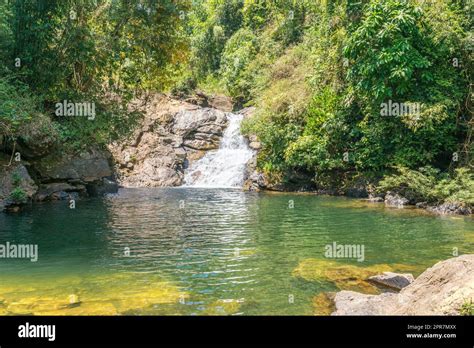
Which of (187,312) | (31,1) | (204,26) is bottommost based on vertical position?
(187,312)

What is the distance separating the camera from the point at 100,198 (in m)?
25.1

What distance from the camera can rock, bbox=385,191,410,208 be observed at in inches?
811

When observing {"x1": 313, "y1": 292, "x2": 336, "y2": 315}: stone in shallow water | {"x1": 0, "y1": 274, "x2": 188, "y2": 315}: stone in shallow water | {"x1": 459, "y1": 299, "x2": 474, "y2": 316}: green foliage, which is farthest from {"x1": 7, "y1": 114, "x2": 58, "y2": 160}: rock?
{"x1": 459, "y1": 299, "x2": 474, "y2": 316}: green foliage

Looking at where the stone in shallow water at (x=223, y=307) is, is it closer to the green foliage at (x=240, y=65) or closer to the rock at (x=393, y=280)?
the rock at (x=393, y=280)

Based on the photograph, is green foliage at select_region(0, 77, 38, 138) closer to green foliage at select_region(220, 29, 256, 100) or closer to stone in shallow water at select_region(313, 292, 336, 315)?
stone in shallow water at select_region(313, 292, 336, 315)

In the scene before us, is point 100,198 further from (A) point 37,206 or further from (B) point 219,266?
(B) point 219,266

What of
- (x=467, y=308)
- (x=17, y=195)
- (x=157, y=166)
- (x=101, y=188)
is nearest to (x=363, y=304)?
(x=467, y=308)

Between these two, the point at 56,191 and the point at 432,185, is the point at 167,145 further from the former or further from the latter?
the point at 432,185

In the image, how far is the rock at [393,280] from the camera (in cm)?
839

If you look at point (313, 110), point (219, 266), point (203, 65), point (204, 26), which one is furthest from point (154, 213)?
point (204, 26)

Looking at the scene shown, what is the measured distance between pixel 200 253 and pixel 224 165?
22.8 meters

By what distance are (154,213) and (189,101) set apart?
77.2 feet

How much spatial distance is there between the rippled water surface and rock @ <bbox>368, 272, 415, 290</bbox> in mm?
701

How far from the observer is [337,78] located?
25.6 m
